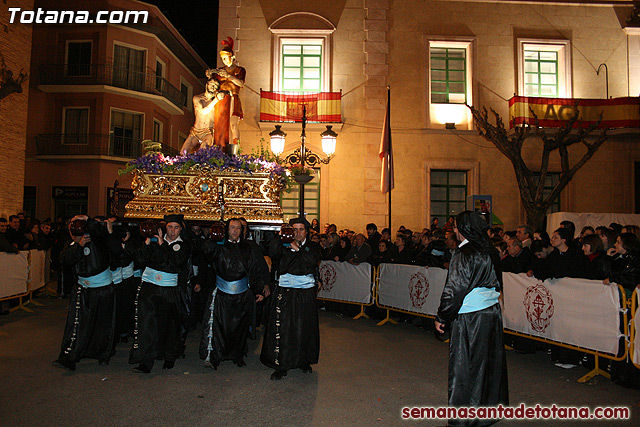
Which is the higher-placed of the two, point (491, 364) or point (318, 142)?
point (318, 142)

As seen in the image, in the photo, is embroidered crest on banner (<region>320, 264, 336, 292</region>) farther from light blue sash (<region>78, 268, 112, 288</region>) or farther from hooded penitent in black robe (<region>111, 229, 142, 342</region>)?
light blue sash (<region>78, 268, 112, 288</region>)

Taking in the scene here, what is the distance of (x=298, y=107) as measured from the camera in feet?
52.1

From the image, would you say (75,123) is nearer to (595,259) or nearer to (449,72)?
(449,72)

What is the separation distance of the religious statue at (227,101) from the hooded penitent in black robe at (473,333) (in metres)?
5.28

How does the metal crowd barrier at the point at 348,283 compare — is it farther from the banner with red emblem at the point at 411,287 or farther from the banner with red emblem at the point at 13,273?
the banner with red emblem at the point at 13,273

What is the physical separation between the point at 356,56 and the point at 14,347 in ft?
43.7

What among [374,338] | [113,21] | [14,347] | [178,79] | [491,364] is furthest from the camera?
[178,79]

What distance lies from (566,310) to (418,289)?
2.97 meters

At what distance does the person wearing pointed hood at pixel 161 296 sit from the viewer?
20.1 ft

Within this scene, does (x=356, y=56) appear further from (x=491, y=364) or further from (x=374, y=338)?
(x=491, y=364)

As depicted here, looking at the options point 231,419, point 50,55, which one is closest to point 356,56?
point 231,419

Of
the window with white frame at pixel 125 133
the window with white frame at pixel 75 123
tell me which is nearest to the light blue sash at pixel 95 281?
the window with white frame at pixel 125 133

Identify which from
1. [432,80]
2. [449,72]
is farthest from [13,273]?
[449,72]

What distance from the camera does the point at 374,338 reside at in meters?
8.31
